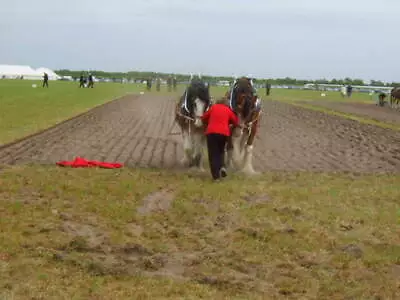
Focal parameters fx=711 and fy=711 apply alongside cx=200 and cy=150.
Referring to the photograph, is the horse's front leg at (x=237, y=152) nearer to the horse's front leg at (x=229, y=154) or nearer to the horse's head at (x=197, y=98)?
the horse's front leg at (x=229, y=154)

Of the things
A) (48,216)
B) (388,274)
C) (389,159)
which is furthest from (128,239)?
(389,159)

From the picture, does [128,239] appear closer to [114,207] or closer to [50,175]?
[114,207]

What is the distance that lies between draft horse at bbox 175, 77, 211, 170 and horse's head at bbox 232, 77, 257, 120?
0.60 metres

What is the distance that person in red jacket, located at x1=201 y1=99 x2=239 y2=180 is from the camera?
12.7m

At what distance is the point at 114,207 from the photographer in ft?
32.6

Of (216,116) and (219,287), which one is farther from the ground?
(216,116)

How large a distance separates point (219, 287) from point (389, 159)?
37.0ft

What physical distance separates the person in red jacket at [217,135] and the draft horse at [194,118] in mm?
961

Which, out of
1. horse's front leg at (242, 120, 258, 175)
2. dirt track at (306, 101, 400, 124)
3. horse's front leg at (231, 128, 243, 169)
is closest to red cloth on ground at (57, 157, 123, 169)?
horse's front leg at (231, 128, 243, 169)

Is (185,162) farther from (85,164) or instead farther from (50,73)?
(50,73)

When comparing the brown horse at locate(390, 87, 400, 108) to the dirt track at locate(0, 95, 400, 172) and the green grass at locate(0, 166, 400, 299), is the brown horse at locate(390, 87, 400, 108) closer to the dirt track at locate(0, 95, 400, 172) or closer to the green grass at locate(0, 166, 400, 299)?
the dirt track at locate(0, 95, 400, 172)

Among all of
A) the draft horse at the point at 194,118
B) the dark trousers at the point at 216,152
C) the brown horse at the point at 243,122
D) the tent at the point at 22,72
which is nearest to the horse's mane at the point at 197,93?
the draft horse at the point at 194,118

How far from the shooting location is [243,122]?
13.9 metres

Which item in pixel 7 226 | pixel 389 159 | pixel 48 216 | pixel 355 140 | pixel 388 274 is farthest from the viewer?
pixel 355 140
